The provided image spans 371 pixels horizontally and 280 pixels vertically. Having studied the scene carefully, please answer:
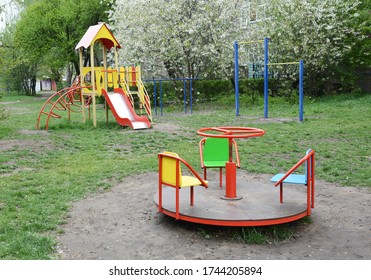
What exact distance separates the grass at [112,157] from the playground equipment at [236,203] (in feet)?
0.64

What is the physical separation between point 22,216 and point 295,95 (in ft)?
55.0

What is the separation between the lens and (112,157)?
9.66 meters

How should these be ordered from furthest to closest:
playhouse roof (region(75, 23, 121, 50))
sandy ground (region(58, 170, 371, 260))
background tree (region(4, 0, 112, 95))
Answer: background tree (region(4, 0, 112, 95)) < playhouse roof (region(75, 23, 121, 50)) < sandy ground (region(58, 170, 371, 260))

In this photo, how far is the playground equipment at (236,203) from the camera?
5.04m

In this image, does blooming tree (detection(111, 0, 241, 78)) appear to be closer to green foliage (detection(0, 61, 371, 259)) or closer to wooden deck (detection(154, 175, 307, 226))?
green foliage (detection(0, 61, 371, 259))

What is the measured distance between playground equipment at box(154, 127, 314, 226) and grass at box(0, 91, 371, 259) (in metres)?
0.19

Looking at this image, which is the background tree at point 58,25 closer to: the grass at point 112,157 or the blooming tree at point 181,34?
the blooming tree at point 181,34

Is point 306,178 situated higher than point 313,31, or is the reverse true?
point 313,31

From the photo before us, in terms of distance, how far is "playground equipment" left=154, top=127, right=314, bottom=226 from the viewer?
504 centimetres

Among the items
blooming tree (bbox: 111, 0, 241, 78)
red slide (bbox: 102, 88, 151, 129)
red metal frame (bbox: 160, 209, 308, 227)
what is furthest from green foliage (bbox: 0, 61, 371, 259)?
blooming tree (bbox: 111, 0, 241, 78)

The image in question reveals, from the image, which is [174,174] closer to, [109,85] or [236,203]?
[236,203]

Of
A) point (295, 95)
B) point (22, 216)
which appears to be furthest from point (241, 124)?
point (22, 216)

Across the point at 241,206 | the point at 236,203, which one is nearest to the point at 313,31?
the point at 236,203

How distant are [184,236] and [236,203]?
2.88 ft
